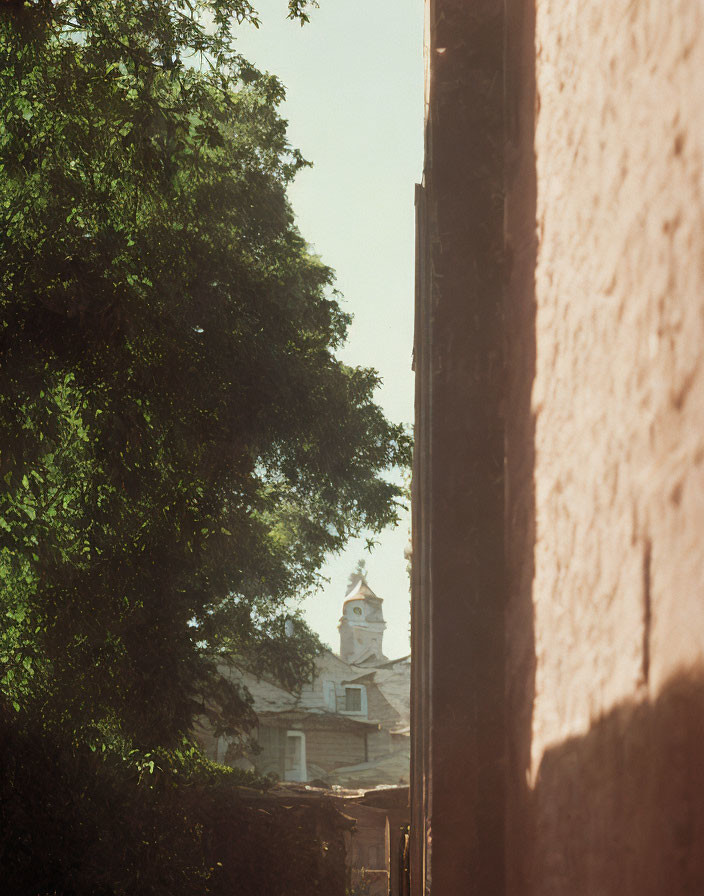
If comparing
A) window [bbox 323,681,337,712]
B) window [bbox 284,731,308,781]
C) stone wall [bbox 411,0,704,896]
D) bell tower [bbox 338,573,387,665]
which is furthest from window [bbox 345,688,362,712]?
stone wall [bbox 411,0,704,896]

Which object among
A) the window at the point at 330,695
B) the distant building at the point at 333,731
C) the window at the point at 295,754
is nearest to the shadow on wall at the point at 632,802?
the distant building at the point at 333,731

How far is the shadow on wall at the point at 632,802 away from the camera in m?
0.67

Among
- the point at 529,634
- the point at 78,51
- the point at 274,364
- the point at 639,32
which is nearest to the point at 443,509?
the point at 529,634

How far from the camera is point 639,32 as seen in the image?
0.88m

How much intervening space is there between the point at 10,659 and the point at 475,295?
9.68 m

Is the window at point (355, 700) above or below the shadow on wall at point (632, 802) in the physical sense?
below

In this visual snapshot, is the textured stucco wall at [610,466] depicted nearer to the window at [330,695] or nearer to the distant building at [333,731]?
the distant building at [333,731]

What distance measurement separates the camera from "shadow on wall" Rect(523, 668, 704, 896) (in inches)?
26.5

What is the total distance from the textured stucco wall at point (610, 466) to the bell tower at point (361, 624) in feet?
200

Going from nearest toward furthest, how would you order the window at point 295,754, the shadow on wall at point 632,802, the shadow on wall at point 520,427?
the shadow on wall at point 632,802 < the shadow on wall at point 520,427 < the window at point 295,754

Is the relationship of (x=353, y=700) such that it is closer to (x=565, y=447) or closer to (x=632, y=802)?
(x=565, y=447)

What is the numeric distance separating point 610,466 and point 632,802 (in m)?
0.34

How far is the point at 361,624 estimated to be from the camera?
210 feet

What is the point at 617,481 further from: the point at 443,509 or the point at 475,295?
the point at 475,295
